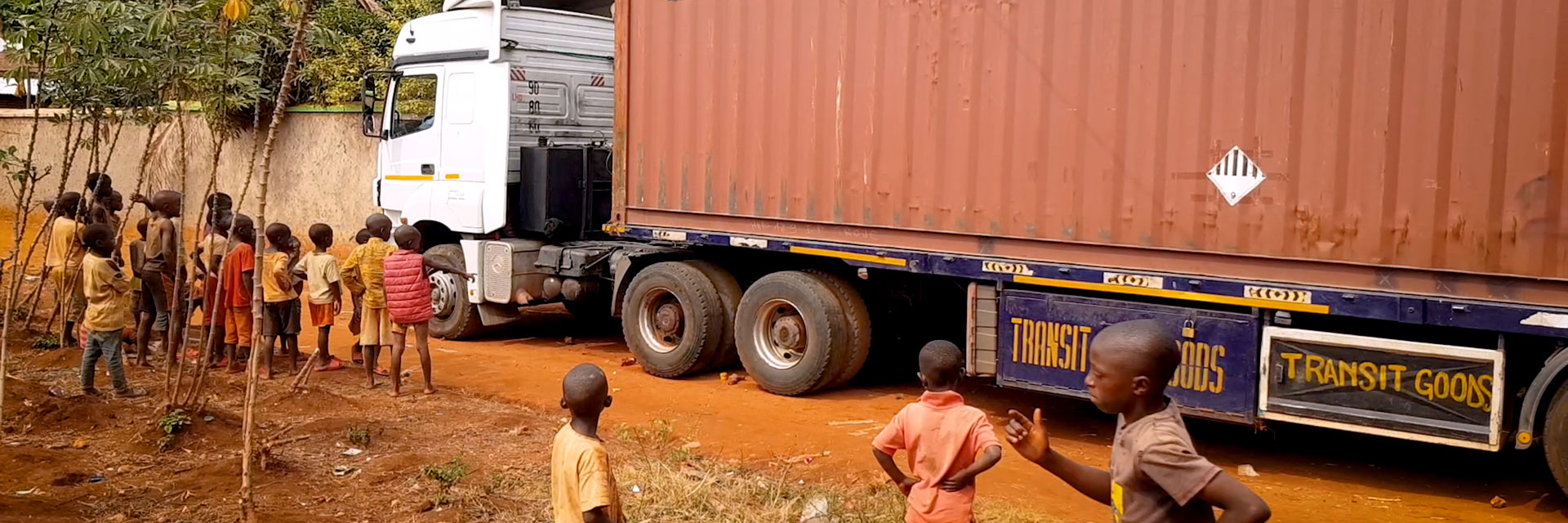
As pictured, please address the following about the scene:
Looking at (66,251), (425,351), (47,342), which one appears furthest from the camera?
(47,342)

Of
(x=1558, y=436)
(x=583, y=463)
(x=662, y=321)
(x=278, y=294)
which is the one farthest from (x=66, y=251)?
(x=1558, y=436)

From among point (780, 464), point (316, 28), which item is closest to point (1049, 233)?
point (780, 464)

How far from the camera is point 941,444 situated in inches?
163

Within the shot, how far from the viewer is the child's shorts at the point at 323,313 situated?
360 inches

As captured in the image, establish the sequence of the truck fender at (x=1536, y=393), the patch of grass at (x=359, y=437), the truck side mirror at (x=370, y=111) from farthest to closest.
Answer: the truck side mirror at (x=370, y=111) → the patch of grass at (x=359, y=437) → the truck fender at (x=1536, y=393)

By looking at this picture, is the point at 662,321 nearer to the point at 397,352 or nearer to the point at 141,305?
the point at 397,352

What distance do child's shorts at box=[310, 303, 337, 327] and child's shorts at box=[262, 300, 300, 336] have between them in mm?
244

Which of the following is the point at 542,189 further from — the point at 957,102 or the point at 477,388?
the point at 957,102

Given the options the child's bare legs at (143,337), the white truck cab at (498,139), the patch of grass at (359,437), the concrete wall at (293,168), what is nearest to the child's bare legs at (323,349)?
the child's bare legs at (143,337)

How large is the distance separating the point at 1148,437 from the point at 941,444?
1.33m

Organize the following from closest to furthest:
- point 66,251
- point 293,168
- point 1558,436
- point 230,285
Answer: point 1558,436 → point 230,285 → point 66,251 → point 293,168

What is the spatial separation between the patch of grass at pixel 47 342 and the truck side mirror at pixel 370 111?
10.2ft

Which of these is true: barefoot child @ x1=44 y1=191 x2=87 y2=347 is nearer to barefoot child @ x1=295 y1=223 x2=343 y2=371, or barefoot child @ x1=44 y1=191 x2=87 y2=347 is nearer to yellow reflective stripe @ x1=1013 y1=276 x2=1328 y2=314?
barefoot child @ x1=295 y1=223 x2=343 y2=371

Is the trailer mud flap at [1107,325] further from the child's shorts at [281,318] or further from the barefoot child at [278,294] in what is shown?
the child's shorts at [281,318]
